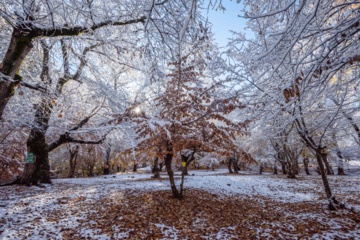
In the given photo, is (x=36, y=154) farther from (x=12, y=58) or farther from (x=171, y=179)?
(x=12, y=58)

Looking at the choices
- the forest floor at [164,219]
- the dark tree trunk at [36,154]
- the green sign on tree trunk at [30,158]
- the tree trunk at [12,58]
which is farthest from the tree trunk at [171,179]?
the green sign on tree trunk at [30,158]

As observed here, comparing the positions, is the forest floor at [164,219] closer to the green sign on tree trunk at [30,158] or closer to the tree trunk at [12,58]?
the green sign on tree trunk at [30,158]

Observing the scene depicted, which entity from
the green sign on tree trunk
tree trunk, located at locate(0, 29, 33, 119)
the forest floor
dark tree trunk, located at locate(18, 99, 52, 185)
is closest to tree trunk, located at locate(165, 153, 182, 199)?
the forest floor

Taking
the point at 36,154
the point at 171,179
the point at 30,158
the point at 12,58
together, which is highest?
the point at 12,58

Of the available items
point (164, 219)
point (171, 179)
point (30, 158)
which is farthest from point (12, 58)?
point (30, 158)

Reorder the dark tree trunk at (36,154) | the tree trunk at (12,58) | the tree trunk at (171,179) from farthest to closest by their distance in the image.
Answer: the dark tree trunk at (36,154) < the tree trunk at (171,179) < the tree trunk at (12,58)

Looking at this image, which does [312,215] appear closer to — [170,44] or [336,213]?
[336,213]

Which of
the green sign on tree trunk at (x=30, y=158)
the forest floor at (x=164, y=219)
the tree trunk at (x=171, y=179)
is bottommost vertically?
the forest floor at (x=164, y=219)

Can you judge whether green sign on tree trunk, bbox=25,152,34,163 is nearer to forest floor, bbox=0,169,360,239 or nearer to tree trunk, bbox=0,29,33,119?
forest floor, bbox=0,169,360,239

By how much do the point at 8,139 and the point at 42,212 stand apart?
716 centimetres

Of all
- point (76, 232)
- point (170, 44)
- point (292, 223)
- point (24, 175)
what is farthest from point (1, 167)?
point (292, 223)

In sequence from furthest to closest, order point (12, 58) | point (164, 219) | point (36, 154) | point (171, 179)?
point (36, 154) → point (171, 179) → point (164, 219) → point (12, 58)

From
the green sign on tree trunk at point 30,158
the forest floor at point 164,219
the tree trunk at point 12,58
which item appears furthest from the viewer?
the green sign on tree trunk at point 30,158

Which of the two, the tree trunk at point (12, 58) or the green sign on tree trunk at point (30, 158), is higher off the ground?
the tree trunk at point (12, 58)
